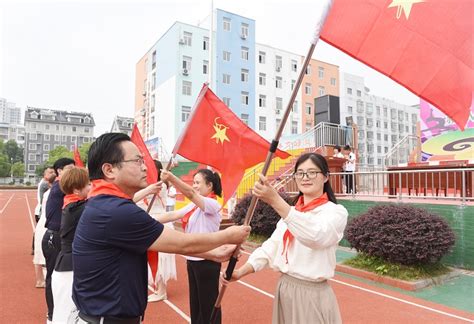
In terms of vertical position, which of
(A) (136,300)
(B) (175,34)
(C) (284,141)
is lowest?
(A) (136,300)

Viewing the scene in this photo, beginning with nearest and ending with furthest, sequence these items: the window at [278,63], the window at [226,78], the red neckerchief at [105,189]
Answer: the red neckerchief at [105,189] < the window at [226,78] < the window at [278,63]

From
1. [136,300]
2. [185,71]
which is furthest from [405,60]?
[185,71]

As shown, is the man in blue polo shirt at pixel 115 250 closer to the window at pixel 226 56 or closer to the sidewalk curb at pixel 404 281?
the sidewalk curb at pixel 404 281

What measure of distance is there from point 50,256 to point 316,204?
133 inches

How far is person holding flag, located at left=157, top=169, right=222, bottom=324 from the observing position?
124 inches

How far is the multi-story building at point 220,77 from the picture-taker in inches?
1184

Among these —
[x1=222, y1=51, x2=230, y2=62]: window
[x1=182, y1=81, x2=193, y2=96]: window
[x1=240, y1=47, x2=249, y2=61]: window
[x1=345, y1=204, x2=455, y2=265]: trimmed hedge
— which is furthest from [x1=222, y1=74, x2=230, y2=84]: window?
[x1=345, y1=204, x2=455, y2=265]: trimmed hedge

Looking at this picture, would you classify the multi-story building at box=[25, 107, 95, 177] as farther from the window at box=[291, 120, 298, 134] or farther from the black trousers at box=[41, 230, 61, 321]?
the black trousers at box=[41, 230, 61, 321]

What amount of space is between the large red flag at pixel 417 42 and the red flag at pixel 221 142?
54.9 inches

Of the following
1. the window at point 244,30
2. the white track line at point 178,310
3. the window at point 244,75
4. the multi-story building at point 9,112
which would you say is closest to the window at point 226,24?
the window at point 244,30

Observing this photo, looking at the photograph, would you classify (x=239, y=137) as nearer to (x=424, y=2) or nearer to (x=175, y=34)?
(x=424, y=2)

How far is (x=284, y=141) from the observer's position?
19891 millimetres

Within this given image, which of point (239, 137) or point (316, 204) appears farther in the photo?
point (239, 137)

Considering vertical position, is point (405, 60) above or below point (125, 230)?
above
